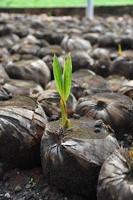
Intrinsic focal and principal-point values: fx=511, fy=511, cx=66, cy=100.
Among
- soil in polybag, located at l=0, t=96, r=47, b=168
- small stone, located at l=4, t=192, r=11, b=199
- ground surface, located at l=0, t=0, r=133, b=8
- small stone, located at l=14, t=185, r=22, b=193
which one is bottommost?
ground surface, located at l=0, t=0, r=133, b=8

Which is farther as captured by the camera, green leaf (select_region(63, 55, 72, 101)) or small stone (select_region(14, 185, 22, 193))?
small stone (select_region(14, 185, 22, 193))

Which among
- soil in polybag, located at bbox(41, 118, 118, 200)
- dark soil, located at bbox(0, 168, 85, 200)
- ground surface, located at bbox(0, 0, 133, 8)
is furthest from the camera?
ground surface, located at bbox(0, 0, 133, 8)

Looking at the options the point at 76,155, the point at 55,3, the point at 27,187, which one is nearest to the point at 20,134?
the point at 27,187

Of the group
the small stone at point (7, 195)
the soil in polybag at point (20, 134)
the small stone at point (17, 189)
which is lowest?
the small stone at point (7, 195)

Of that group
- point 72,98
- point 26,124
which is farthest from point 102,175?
point 72,98

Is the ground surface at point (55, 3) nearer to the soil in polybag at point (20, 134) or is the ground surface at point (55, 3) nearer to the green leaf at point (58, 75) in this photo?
the soil in polybag at point (20, 134)

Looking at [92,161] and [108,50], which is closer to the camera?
[92,161]

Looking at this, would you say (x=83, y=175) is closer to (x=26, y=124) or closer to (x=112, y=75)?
(x=26, y=124)

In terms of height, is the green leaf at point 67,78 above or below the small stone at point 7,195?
above

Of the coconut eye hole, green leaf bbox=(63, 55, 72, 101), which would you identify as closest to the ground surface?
the coconut eye hole

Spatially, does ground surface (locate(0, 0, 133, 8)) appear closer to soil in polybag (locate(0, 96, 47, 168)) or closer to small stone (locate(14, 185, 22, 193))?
soil in polybag (locate(0, 96, 47, 168))

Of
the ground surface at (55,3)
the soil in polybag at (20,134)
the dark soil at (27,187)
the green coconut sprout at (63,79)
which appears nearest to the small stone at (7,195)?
the dark soil at (27,187)
